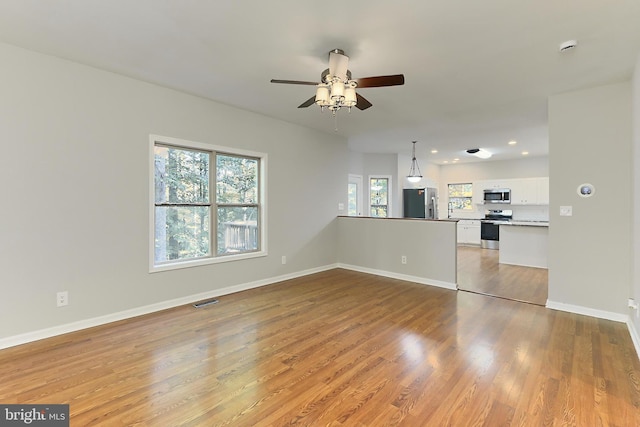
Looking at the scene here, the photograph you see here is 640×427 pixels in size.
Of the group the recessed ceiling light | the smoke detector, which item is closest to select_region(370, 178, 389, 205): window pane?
the recessed ceiling light

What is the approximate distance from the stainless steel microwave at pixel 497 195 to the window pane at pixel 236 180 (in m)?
7.33

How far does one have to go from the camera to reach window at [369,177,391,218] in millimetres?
8577

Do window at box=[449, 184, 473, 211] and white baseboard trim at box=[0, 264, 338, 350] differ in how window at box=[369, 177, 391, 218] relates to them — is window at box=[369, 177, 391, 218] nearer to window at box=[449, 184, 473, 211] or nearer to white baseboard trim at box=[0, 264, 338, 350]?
window at box=[449, 184, 473, 211]

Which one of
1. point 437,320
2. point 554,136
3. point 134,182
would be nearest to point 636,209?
point 554,136

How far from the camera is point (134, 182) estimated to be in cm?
348

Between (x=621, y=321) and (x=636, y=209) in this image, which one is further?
(x=621, y=321)

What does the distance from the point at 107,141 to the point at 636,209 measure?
532cm

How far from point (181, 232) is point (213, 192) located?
0.69 meters

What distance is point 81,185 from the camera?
3107mm

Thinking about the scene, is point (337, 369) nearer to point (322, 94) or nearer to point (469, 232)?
point (322, 94)

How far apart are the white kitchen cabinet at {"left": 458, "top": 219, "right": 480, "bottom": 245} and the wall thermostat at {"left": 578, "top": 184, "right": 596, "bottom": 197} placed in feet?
18.9

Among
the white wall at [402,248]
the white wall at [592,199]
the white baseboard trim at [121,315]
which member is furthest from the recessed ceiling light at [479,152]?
the white baseboard trim at [121,315]

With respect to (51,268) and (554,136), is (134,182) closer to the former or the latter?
(51,268)

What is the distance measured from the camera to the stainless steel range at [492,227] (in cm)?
850
